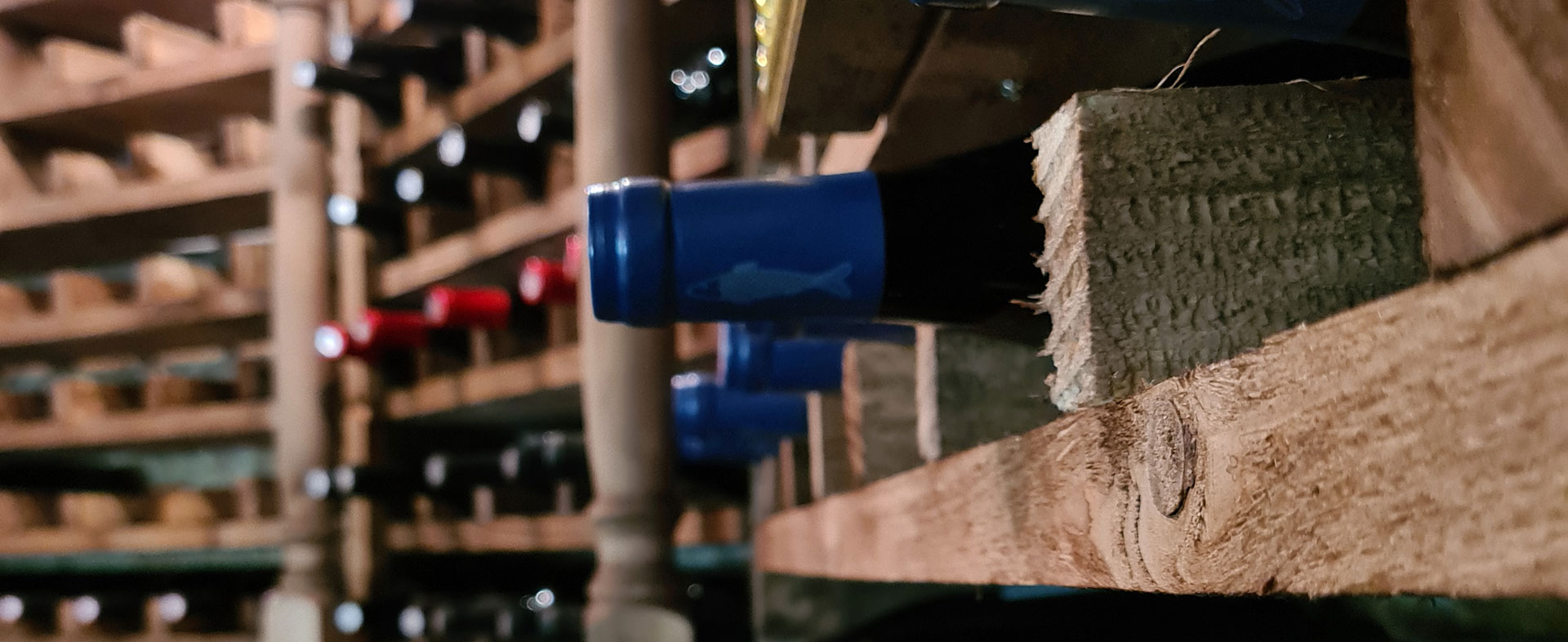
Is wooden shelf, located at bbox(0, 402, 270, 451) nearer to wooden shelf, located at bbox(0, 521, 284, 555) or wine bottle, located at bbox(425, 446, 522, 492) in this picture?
wooden shelf, located at bbox(0, 521, 284, 555)

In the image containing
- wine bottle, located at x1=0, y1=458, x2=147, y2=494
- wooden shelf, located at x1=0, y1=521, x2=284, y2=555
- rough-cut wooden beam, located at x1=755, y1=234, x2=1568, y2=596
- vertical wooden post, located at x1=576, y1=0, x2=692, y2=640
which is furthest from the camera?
wine bottle, located at x1=0, y1=458, x2=147, y2=494

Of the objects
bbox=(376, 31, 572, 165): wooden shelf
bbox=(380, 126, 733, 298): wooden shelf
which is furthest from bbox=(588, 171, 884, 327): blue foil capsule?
bbox=(376, 31, 572, 165): wooden shelf

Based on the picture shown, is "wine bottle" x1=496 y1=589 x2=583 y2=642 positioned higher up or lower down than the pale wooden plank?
lower down

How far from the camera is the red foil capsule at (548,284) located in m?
1.20

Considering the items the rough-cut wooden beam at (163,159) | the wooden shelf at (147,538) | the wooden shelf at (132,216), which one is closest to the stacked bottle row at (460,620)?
the wooden shelf at (147,538)

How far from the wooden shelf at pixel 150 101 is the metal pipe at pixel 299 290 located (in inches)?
5.1

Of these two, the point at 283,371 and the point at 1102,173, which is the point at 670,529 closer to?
the point at 1102,173

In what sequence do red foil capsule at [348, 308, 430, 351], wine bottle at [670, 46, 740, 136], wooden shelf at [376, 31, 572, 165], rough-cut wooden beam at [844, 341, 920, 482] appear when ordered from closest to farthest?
rough-cut wooden beam at [844, 341, 920, 482] → wooden shelf at [376, 31, 572, 165] → wine bottle at [670, 46, 740, 136] → red foil capsule at [348, 308, 430, 351]

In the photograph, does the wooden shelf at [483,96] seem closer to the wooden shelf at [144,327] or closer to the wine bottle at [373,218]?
the wine bottle at [373,218]

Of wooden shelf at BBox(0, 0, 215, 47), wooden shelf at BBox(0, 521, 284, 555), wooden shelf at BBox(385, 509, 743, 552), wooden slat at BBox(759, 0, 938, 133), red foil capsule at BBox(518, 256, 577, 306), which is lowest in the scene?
wooden shelf at BBox(385, 509, 743, 552)

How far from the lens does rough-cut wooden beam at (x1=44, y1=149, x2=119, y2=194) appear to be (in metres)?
1.99

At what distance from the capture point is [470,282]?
1671mm

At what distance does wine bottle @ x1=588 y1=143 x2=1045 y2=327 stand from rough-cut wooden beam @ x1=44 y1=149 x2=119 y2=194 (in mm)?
1964

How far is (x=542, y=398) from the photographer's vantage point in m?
1.53
